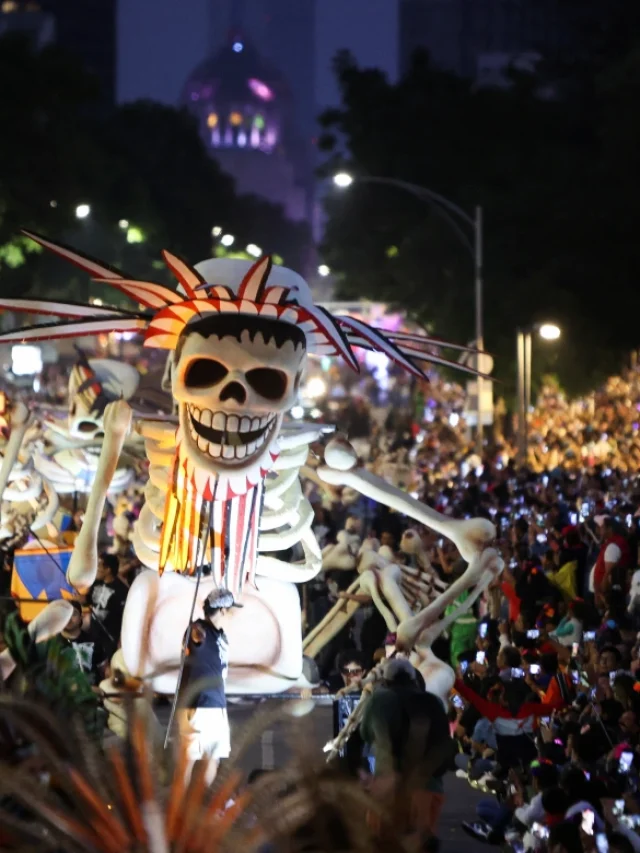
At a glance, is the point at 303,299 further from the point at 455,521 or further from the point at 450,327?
the point at 450,327

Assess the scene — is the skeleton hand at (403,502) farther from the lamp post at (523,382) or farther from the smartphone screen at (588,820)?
the lamp post at (523,382)

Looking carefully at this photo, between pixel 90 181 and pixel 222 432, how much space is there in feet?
136

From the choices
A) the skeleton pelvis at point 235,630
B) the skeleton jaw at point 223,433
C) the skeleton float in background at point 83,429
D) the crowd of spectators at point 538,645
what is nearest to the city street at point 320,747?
the crowd of spectators at point 538,645

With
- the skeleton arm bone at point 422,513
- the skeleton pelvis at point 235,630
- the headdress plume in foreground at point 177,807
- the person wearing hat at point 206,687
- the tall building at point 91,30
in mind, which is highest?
the tall building at point 91,30

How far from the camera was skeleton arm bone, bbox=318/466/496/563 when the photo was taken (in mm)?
11148

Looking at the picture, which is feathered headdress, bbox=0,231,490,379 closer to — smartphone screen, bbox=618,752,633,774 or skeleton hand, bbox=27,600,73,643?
skeleton hand, bbox=27,600,73,643

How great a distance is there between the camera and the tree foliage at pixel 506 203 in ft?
102

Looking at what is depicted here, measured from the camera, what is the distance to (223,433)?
34.5ft

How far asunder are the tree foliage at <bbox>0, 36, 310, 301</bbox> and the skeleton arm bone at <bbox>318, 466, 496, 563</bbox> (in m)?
3.51

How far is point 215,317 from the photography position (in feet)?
34.2

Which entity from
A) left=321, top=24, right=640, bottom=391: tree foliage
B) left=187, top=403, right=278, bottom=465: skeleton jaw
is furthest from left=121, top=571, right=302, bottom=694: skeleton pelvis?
left=321, top=24, right=640, bottom=391: tree foliage

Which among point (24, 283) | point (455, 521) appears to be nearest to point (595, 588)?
point (455, 521)

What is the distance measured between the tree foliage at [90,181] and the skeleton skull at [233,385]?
3.14 metres

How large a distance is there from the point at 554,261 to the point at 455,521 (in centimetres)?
2171
